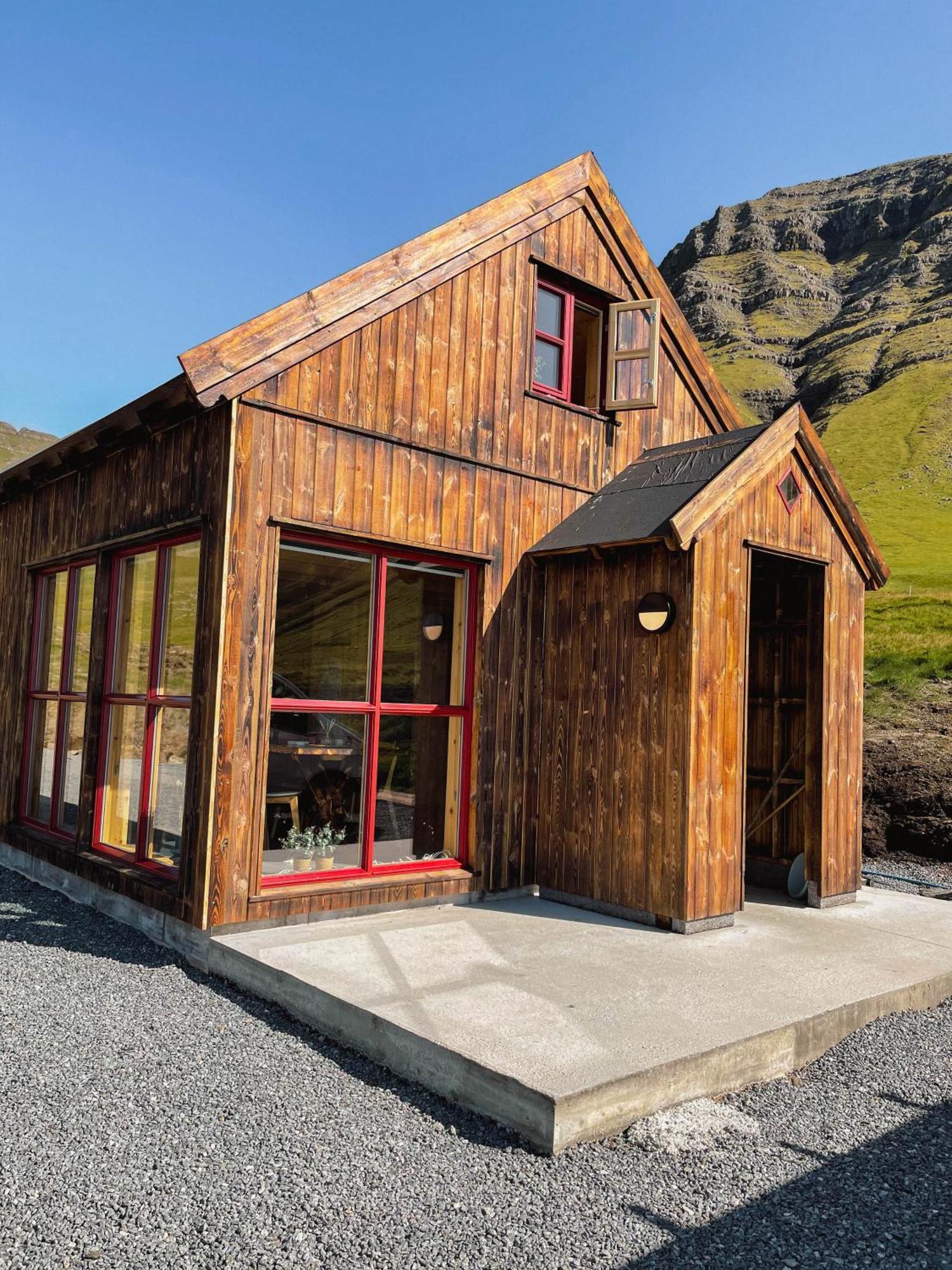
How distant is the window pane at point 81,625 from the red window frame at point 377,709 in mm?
2656

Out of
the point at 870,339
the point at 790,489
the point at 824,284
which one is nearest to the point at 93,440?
the point at 790,489

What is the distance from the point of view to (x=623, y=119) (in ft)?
42.3

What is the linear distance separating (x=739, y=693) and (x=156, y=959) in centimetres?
447

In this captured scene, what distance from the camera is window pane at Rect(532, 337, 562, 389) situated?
764 cm

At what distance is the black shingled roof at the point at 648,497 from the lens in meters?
6.41

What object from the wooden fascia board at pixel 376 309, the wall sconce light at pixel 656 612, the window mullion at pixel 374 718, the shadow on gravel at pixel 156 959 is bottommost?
the shadow on gravel at pixel 156 959

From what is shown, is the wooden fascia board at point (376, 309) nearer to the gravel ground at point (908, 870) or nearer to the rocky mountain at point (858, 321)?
the gravel ground at point (908, 870)

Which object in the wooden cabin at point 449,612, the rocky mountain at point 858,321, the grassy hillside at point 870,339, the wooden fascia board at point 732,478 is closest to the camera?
the wooden cabin at point 449,612

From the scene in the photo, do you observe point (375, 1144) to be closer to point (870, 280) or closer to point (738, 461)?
point (738, 461)

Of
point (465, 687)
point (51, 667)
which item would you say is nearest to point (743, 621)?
point (465, 687)

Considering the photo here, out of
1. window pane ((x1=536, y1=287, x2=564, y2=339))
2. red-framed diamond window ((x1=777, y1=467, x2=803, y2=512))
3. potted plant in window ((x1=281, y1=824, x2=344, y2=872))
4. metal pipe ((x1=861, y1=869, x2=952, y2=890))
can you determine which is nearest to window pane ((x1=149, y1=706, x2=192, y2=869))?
potted plant in window ((x1=281, y1=824, x2=344, y2=872))

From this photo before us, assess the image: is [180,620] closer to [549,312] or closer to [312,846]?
[312,846]

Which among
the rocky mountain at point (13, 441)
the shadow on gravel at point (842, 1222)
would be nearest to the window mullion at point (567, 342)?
the shadow on gravel at point (842, 1222)

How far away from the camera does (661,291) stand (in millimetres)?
8695
